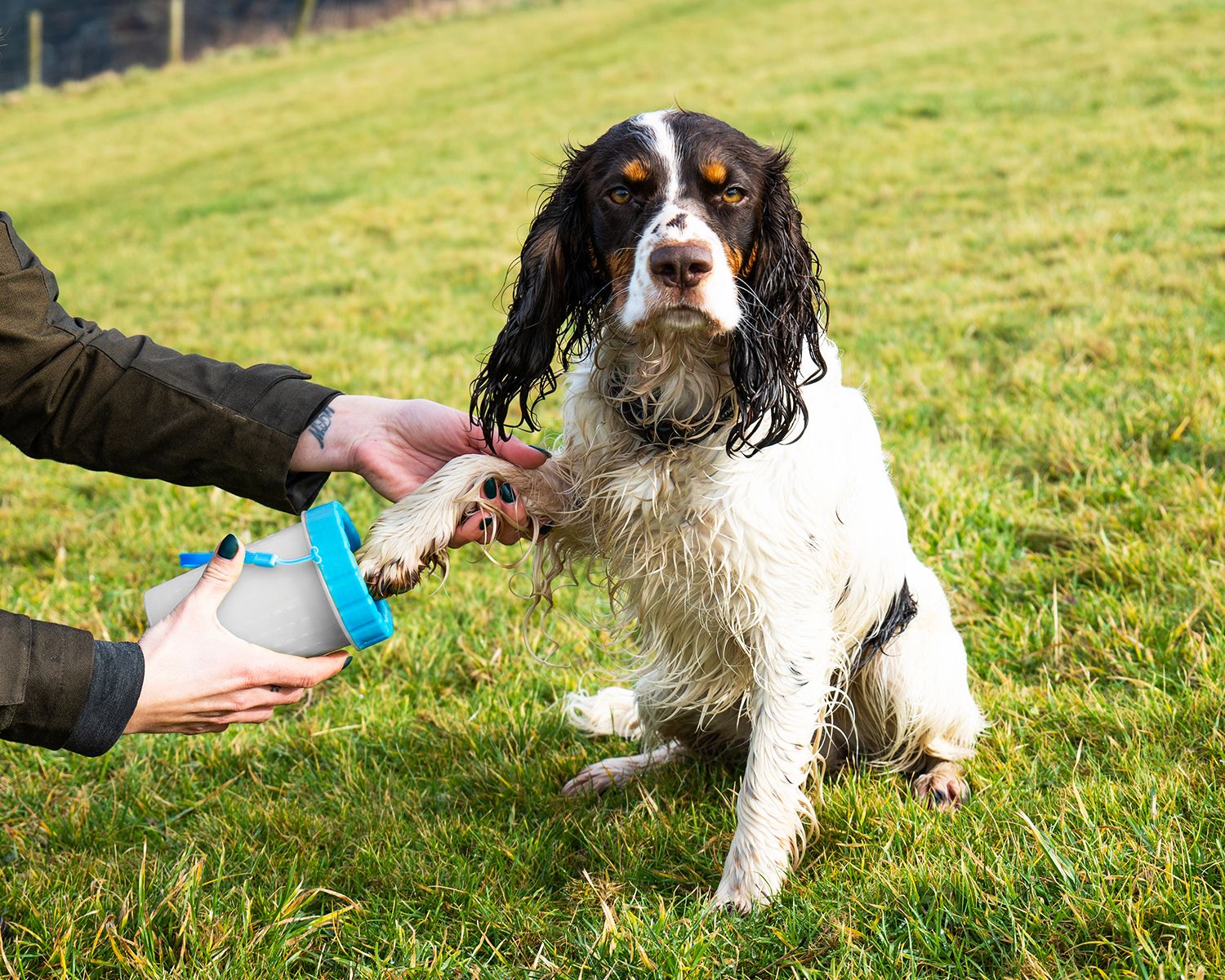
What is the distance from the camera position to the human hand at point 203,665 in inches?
88.4

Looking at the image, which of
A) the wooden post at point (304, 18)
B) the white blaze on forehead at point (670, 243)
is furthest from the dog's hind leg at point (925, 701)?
the wooden post at point (304, 18)

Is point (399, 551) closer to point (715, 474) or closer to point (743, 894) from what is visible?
point (715, 474)

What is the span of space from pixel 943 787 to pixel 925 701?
221 mm

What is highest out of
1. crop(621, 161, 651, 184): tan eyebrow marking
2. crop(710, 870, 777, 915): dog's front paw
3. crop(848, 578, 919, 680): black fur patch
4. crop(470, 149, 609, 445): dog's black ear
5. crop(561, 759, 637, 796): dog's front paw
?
crop(621, 161, 651, 184): tan eyebrow marking

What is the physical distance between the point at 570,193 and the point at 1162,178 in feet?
25.3

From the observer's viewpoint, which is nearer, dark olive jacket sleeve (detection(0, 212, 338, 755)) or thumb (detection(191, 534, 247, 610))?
thumb (detection(191, 534, 247, 610))

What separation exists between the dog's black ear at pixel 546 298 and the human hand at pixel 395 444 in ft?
0.45

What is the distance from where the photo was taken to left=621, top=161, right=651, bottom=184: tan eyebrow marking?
8.55ft

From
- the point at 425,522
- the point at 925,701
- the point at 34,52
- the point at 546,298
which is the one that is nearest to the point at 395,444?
the point at 425,522

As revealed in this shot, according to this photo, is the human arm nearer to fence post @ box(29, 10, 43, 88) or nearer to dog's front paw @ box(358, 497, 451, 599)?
A: dog's front paw @ box(358, 497, 451, 599)

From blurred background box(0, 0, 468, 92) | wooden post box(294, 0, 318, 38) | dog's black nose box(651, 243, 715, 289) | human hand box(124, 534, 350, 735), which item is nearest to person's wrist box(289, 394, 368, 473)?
human hand box(124, 534, 350, 735)

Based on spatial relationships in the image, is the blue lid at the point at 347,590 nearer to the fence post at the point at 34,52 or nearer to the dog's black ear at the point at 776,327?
the dog's black ear at the point at 776,327

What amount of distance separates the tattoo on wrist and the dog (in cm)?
36

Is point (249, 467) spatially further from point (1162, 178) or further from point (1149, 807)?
point (1162, 178)
